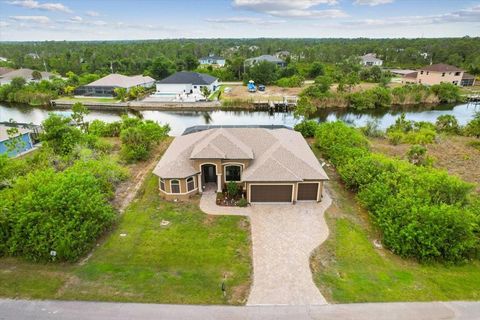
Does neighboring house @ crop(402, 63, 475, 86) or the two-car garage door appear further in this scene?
neighboring house @ crop(402, 63, 475, 86)

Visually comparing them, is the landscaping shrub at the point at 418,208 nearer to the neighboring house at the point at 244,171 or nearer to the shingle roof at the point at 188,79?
the neighboring house at the point at 244,171

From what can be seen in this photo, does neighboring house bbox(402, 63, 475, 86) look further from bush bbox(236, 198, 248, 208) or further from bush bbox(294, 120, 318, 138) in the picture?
bush bbox(236, 198, 248, 208)

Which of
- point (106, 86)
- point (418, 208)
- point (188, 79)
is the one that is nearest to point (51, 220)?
point (418, 208)

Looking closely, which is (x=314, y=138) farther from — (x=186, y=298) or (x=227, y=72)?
(x=227, y=72)

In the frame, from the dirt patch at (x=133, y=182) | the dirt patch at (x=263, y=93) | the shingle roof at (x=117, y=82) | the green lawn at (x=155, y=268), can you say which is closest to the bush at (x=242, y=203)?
the green lawn at (x=155, y=268)

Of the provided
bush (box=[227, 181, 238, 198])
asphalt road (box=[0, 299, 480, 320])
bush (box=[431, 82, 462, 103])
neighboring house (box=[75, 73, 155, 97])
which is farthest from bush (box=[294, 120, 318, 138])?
neighboring house (box=[75, 73, 155, 97])

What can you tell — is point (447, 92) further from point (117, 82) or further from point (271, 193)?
point (117, 82)

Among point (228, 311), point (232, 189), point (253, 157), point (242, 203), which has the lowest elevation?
point (228, 311)
